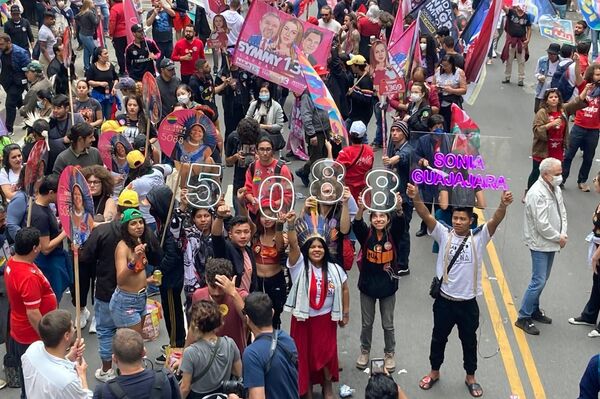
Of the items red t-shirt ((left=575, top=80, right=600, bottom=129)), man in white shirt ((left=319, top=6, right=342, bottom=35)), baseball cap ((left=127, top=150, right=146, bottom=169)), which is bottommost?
baseball cap ((left=127, top=150, right=146, bottom=169))

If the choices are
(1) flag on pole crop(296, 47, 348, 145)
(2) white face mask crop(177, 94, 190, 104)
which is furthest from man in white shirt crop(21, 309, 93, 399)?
(2) white face mask crop(177, 94, 190, 104)

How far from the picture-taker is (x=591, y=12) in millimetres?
15438

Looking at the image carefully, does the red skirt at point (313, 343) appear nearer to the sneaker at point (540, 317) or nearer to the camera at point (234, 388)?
the camera at point (234, 388)

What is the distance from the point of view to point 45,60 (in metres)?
16.5

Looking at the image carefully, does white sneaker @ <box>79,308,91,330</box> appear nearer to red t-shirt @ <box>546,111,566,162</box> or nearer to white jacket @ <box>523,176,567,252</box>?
white jacket @ <box>523,176,567,252</box>

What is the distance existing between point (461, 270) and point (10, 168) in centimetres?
507

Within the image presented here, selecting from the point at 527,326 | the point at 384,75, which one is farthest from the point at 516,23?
the point at 527,326

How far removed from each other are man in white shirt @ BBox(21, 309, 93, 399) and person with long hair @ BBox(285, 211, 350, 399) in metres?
2.14

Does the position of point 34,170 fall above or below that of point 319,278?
above

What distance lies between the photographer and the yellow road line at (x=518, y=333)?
8148mm

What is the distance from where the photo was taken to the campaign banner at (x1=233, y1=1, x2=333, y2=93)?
35.9 feet

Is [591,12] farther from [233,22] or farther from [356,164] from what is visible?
[356,164]

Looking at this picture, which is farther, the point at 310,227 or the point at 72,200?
the point at 310,227

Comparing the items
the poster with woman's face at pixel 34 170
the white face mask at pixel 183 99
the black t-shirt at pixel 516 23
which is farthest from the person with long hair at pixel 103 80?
the black t-shirt at pixel 516 23
